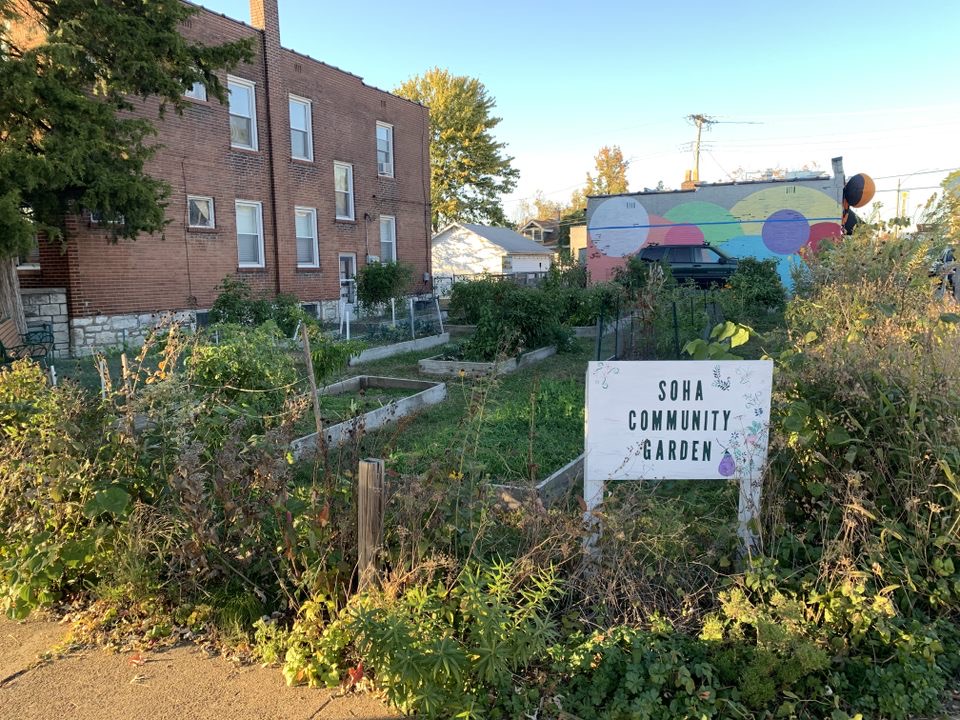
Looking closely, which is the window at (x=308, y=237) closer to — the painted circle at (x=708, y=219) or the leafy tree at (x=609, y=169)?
the painted circle at (x=708, y=219)

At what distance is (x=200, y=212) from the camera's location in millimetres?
16250

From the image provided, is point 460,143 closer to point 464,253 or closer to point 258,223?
point 464,253

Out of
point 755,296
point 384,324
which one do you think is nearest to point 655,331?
point 755,296

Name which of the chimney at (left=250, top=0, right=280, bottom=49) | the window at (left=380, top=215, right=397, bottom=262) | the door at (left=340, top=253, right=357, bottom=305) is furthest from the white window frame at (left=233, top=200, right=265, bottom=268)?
the window at (left=380, top=215, right=397, bottom=262)

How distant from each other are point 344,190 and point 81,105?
11.7m

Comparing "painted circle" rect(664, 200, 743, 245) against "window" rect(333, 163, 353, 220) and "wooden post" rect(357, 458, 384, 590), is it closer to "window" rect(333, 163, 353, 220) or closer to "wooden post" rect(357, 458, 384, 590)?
"window" rect(333, 163, 353, 220)

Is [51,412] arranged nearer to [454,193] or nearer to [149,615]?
[149,615]

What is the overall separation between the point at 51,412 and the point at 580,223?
216 ft

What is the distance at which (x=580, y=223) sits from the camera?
67.4 meters

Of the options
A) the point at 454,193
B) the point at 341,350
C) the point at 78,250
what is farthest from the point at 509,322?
the point at 454,193

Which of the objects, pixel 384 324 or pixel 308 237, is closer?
pixel 384 324

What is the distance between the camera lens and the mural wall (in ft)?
85.8

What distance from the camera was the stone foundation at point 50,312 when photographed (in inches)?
516

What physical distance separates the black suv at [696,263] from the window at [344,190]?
8903mm
